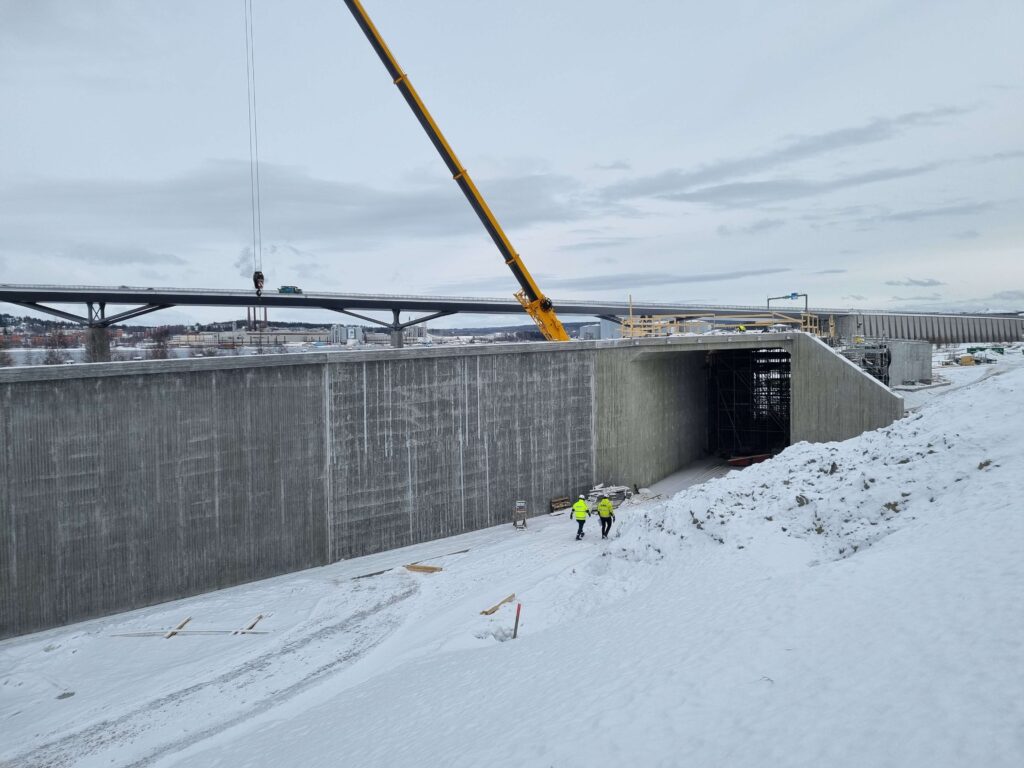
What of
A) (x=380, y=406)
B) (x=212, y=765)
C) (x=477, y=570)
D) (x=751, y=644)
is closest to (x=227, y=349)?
(x=380, y=406)

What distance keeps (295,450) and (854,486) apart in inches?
582

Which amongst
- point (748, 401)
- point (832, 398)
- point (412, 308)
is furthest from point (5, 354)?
point (832, 398)

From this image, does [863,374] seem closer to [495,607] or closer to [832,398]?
[832,398]

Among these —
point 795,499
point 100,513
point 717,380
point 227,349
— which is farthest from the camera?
point 227,349

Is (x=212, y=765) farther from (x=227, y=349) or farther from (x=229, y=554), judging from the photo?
(x=227, y=349)

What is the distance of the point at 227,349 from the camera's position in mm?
48812

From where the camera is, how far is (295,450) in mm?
18266

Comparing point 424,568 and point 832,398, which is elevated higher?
point 832,398

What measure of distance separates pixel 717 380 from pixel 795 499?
21.9 m

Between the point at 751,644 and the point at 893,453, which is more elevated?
the point at 893,453

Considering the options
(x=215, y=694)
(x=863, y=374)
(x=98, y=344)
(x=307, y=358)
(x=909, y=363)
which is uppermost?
(x=98, y=344)

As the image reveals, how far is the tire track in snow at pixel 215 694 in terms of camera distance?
10.1 metres

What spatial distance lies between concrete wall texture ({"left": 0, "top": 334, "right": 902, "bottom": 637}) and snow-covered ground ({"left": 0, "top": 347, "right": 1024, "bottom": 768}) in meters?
1.27

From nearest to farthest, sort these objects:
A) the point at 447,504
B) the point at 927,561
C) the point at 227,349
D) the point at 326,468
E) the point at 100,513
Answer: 1. the point at 927,561
2. the point at 100,513
3. the point at 326,468
4. the point at 447,504
5. the point at 227,349
